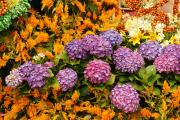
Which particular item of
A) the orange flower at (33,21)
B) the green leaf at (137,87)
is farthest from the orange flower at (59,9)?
the green leaf at (137,87)

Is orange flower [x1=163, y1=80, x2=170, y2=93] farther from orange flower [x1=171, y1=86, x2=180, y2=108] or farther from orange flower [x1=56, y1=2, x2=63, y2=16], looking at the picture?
orange flower [x1=56, y1=2, x2=63, y2=16]

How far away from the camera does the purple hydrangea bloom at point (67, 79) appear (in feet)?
9.27

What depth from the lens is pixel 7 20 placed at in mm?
3248

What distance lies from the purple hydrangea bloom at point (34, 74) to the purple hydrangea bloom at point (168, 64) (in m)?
0.65

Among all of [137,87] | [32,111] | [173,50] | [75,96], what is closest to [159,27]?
[173,50]

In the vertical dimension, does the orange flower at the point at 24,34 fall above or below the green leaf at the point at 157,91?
above

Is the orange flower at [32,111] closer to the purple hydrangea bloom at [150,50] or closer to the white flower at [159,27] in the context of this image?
the purple hydrangea bloom at [150,50]

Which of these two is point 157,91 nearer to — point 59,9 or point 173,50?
point 173,50

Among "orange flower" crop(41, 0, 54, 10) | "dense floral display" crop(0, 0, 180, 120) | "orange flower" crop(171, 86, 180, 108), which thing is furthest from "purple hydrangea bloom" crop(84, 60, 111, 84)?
"orange flower" crop(41, 0, 54, 10)

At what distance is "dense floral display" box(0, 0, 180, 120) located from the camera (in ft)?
9.09

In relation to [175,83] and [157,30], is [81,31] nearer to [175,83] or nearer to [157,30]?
[157,30]

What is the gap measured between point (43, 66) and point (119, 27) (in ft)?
2.73

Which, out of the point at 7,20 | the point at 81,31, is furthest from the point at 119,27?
the point at 7,20

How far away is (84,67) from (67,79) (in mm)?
187
